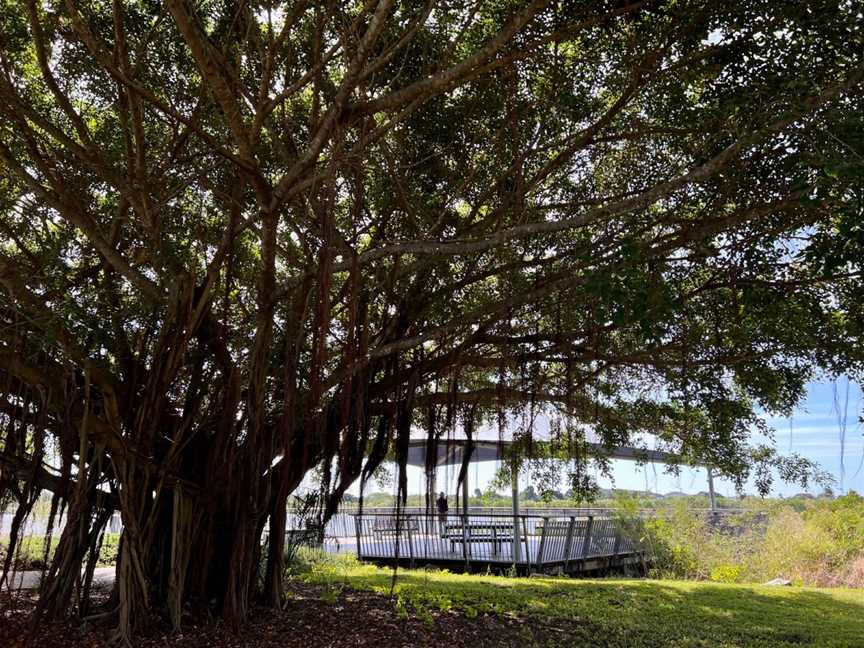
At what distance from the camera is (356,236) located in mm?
4559

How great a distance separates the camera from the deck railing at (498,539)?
10.4 meters

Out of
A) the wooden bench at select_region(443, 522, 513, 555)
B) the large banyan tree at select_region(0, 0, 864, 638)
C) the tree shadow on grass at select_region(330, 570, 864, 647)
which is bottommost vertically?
the tree shadow on grass at select_region(330, 570, 864, 647)

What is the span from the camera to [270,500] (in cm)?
517

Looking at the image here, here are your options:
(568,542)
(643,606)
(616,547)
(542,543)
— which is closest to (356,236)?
(643,606)

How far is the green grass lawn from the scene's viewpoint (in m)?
5.88

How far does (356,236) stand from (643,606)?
16.5 ft

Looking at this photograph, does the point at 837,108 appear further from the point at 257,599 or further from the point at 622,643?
the point at 257,599

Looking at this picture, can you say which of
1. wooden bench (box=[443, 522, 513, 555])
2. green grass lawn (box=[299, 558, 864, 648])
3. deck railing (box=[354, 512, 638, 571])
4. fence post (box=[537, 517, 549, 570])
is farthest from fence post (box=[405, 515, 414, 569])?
fence post (box=[537, 517, 549, 570])

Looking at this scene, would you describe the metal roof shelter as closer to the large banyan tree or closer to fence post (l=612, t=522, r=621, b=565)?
the large banyan tree

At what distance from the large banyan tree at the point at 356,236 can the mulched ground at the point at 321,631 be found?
0.20m

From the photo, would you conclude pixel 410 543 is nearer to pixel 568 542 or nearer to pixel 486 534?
pixel 486 534

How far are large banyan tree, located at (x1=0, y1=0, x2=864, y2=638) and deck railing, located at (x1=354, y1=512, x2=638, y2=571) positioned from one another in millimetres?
4566

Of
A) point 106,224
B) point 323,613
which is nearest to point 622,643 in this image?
point 323,613

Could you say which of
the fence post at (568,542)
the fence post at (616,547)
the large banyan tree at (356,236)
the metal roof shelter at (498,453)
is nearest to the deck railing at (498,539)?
the fence post at (568,542)
